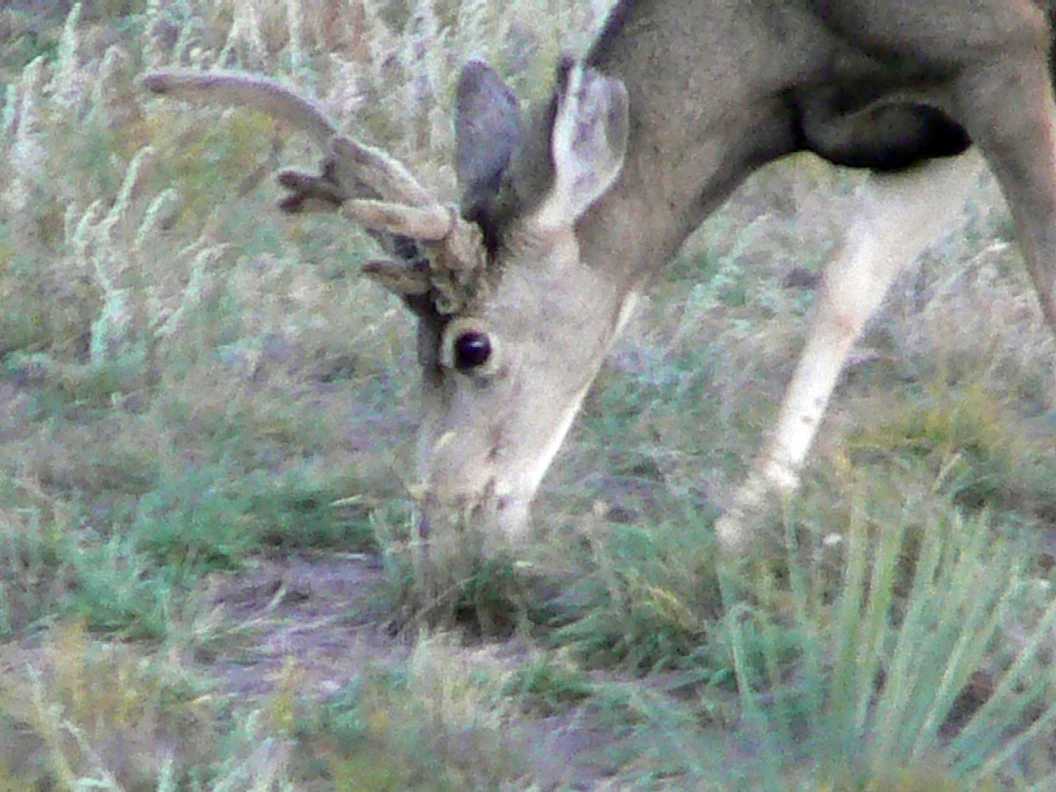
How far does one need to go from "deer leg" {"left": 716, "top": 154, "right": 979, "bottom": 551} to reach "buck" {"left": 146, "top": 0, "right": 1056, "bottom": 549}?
0.49ft

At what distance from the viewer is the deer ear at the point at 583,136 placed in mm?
5453

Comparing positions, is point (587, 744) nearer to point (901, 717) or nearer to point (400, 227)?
point (901, 717)

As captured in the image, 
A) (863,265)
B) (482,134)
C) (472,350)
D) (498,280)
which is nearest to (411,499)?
(472,350)

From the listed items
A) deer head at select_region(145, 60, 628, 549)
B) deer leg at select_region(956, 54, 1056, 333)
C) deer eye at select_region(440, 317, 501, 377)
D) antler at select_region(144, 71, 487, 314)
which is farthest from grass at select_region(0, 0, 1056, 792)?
deer leg at select_region(956, 54, 1056, 333)

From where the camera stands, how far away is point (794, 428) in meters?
6.19

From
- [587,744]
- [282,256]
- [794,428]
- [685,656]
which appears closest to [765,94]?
[794,428]

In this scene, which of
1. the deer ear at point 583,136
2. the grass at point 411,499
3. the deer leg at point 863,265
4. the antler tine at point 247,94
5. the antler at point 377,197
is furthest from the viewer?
the deer leg at point 863,265

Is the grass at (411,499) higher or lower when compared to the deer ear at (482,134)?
lower

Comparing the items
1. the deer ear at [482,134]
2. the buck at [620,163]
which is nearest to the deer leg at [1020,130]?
the buck at [620,163]

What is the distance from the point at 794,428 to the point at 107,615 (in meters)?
2.06

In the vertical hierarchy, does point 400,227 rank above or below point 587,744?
above

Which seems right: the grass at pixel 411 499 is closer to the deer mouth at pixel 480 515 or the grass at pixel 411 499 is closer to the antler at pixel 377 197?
the deer mouth at pixel 480 515

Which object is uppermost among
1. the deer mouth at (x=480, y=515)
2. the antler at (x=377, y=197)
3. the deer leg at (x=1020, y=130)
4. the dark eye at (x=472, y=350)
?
the deer leg at (x=1020, y=130)

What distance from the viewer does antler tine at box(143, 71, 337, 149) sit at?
5.56 metres
